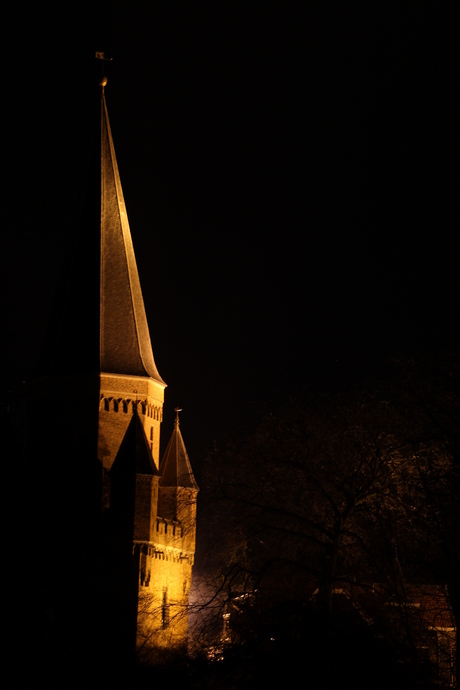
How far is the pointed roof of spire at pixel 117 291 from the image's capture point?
50.3 m

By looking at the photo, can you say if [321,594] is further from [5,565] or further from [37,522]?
[37,522]

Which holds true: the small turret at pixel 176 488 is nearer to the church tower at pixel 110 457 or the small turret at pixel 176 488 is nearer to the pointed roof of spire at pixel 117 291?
the church tower at pixel 110 457

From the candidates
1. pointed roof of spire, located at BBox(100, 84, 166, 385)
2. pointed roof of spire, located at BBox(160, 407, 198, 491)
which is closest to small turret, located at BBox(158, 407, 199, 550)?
pointed roof of spire, located at BBox(160, 407, 198, 491)

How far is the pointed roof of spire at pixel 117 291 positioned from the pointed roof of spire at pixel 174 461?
2470 mm

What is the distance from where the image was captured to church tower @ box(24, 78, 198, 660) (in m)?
46.0

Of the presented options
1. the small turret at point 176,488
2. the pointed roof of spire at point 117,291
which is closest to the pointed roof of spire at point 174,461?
the small turret at point 176,488

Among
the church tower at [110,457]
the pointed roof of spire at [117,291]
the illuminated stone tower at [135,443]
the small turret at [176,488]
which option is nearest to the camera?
the church tower at [110,457]

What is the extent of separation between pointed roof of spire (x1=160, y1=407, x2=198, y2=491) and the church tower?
0.17 ft

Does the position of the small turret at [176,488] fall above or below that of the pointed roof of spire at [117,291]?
below

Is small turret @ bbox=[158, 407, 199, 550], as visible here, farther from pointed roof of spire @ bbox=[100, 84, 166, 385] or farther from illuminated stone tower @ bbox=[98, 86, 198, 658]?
pointed roof of spire @ bbox=[100, 84, 166, 385]

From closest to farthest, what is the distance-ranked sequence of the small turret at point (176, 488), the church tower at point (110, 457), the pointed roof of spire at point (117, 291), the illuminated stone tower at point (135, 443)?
the church tower at point (110, 457) → the illuminated stone tower at point (135, 443) → the small turret at point (176, 488) → the pointed roof of spire at point (117, 291)

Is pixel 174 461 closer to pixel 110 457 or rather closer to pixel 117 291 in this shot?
pixel 110 457

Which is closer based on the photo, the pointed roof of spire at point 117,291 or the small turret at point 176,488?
the small turret at point 176,488

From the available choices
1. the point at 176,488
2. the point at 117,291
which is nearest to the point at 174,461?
the point at 176,488
